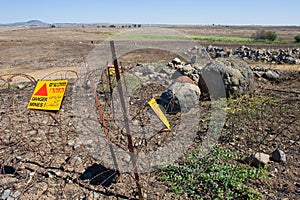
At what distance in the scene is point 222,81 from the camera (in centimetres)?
640

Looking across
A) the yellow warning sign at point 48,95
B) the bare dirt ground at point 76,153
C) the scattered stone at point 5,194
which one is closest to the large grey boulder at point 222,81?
the bare dirt ground at point 76,153

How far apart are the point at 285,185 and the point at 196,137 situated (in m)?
1.50

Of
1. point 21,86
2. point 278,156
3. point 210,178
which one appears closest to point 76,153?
point 210,178

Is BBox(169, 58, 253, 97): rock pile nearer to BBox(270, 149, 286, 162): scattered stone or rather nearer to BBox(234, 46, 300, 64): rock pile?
BBox(270, 149, 286, 162): scattered stone

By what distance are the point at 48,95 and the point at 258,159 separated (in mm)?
2630

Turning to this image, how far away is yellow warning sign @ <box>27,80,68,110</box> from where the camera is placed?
2883mm

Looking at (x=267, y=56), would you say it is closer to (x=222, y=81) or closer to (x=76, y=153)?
(x=222, y=81)

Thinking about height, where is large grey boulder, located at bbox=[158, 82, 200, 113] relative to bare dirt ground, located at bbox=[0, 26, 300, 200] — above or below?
above

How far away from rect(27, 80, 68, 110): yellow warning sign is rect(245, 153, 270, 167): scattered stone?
94.7 inches

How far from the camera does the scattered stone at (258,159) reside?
354 centimetres

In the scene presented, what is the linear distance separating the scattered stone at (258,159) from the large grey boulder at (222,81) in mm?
2891

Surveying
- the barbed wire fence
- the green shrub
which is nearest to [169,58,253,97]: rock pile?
the barbed wire fence

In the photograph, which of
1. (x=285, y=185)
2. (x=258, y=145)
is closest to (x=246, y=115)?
(x=258, y=145)

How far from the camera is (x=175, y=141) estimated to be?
4.27 m
